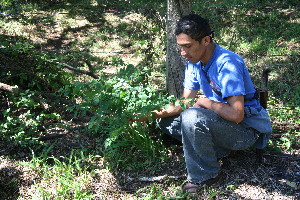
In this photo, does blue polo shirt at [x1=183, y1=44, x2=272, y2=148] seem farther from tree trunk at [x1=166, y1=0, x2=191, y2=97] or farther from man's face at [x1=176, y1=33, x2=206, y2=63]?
tree trunk at [x1=166, y1=0, x2=191, y2=97]

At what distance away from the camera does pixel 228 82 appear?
2447 millimetres

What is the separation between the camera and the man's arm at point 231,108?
2.46m

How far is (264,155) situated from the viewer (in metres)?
3.17

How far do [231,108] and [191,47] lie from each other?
0.59 m

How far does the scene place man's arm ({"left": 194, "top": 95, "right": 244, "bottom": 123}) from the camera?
2463 mm

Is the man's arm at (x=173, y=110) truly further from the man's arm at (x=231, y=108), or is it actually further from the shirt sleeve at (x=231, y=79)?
the shirt sleeve at (x=231, y=79)

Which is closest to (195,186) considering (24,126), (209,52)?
(209,52)

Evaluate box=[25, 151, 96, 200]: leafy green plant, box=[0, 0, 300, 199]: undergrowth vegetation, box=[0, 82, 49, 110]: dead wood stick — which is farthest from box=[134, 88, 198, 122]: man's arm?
box=[0, 82, 49, 110]: dead wood stick

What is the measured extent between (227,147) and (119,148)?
1160mm

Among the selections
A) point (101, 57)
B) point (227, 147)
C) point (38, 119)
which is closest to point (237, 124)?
point (227, 147)

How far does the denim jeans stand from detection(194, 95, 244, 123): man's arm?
0.18ft

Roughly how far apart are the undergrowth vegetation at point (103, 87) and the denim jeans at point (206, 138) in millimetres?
213

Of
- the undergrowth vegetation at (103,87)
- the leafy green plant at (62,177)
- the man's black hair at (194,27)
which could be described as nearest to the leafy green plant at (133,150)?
the undergrowth vegetation at (103,87)

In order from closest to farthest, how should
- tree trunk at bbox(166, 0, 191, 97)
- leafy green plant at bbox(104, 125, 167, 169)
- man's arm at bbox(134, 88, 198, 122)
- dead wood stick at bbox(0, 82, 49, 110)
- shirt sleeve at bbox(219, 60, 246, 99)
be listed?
1. shirt sleeve at bbox(219, 60, 246, 99)
2. man's arm at bbox(134, 88, 198, 122)
3. leafy green plant at bbox(104, 125, 167, 169)
4. tree trunk at bbox(166, 0, 191, 97)
5. dead wood stick at bbox(0, 82, 49, 110)
